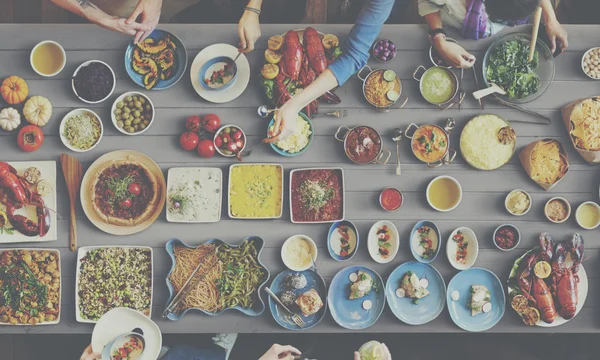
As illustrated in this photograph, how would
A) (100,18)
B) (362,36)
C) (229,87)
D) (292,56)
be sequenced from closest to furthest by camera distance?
(362,36), (100,18), (292,56), (229,87)

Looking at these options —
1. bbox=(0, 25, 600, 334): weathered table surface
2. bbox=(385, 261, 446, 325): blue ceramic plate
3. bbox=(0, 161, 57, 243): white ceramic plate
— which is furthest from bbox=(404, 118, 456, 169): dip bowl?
bbox=(0, 161, 57, 243): white ceramic plate

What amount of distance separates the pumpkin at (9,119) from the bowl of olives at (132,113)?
642mm

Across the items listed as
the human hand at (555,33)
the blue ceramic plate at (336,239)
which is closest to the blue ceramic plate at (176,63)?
the blue ceramic plate at (336,239)

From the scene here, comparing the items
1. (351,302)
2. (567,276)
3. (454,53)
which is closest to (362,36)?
(454,53)

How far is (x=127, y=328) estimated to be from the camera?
10.3ft

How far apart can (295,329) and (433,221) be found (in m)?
1.17

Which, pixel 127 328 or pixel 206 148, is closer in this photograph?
pixel 127 328

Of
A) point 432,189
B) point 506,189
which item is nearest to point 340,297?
point 432,189

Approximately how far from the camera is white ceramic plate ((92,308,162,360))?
3.12m

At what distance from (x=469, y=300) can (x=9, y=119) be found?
10.7ft

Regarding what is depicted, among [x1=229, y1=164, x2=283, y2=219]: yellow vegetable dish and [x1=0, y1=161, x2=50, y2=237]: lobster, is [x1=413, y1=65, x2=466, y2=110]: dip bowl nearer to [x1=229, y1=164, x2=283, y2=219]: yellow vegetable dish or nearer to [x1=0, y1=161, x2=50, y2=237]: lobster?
[x1=229, y1=164, x2=283, y2=219]: yellow vegetable dish

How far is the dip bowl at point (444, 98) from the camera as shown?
3312mm

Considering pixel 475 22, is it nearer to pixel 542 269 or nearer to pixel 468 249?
pixel 468 249

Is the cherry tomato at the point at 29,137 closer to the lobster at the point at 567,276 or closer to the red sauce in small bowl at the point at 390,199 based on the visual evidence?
the red sauce in small bowl at the point at 390,199
